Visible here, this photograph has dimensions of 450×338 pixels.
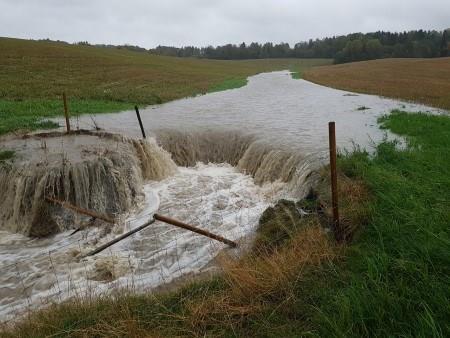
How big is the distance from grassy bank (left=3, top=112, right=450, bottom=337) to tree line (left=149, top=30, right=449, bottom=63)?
114 meters

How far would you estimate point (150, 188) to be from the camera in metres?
12.1

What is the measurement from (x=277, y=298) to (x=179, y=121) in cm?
1499

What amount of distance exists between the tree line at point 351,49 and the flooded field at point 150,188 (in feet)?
335

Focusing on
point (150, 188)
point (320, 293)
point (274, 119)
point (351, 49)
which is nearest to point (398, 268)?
point (320, 293)

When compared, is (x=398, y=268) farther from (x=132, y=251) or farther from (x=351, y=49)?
(x=351, y=49)

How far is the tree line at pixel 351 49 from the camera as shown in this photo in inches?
4323

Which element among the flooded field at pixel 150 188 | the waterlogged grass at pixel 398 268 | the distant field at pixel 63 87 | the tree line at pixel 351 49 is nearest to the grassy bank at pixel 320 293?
the waterlogged grass at pixel 398 268

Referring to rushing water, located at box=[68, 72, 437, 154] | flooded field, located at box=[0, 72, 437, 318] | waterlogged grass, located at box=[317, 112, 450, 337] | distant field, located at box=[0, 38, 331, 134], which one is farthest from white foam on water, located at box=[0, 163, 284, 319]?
distant field, located at box=[0, 38, 331, 134]

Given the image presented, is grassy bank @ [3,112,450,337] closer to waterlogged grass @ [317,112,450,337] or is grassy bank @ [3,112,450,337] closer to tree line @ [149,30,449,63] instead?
waterlogged grass @ [317,112,450,337]

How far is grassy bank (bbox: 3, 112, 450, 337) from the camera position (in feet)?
12.6

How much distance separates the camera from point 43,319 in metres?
4.70

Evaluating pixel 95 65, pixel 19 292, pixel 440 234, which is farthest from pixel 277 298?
pixel 95 65

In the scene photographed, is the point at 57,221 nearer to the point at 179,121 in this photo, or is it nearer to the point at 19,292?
the point at 19,292

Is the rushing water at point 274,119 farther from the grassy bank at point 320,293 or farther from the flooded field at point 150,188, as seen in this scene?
the grassy bank at point 320,293
